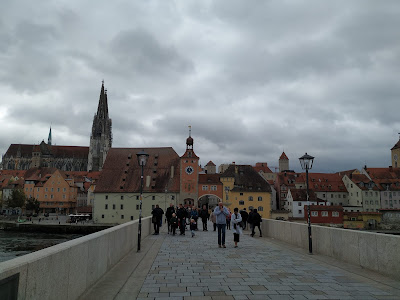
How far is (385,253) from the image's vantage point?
8336 millimetres

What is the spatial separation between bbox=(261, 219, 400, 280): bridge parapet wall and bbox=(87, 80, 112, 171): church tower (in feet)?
474

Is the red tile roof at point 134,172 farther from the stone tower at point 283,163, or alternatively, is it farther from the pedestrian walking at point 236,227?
the stone tower at point 283,163

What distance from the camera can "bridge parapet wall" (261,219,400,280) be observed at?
807 cm

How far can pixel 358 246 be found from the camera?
31.7 feet

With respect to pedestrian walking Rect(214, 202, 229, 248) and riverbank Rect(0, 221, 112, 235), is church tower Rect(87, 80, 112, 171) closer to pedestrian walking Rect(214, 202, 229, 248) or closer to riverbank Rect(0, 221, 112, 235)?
riverbank Rect(0, 221, 112, 235)

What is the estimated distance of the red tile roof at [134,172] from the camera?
7188cm

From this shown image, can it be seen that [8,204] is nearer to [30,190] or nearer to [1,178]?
[30,190]

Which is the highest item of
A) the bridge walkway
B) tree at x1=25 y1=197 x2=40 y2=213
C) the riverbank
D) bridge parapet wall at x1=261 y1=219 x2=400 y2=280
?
bridge parapet wall at x1=261 y1=219 x2=400 y2=280

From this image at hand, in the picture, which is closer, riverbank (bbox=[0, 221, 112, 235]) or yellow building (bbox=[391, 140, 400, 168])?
riverbank (bbox=[0, 221, 112, 235])

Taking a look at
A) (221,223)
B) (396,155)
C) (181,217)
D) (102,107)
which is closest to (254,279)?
(221,223)

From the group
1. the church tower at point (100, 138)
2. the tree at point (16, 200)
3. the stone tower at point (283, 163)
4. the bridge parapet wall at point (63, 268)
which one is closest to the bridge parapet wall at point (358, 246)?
the bridge parapet wall at point (63, 268)

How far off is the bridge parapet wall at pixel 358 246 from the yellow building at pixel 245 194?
60297 mm

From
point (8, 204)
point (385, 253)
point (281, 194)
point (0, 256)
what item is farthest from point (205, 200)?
point (385, 253)

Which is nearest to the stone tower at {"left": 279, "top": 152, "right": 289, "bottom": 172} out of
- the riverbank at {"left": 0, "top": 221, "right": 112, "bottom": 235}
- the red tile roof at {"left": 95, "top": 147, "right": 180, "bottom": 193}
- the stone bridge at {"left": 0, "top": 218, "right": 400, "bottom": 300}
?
the red tile roof at {"left": 95, "top": 147, "right": 180, "bottom": 193}
